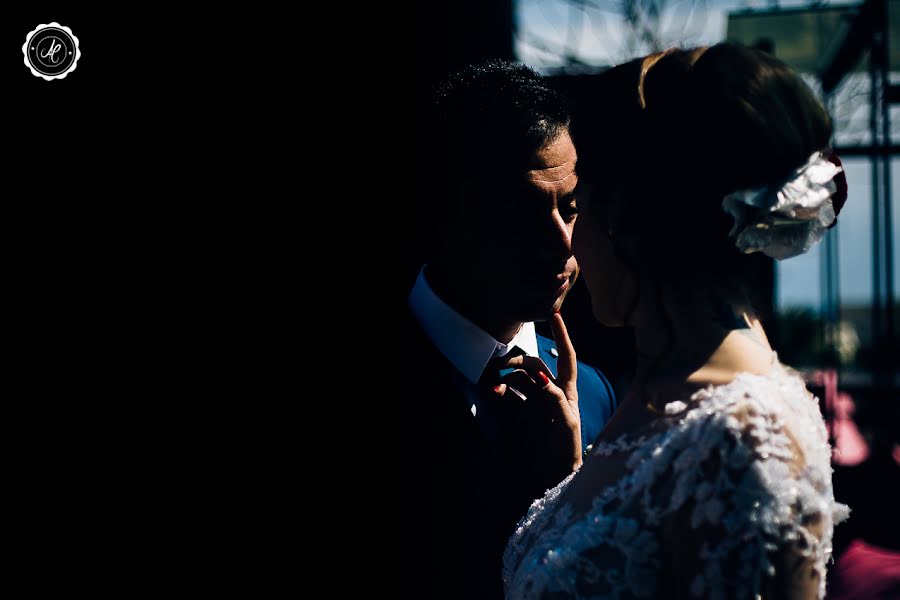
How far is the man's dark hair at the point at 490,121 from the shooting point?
7.66 ft

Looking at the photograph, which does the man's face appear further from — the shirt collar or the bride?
the bride

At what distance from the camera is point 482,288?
7.89ft

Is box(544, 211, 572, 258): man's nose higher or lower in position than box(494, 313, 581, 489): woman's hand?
higher

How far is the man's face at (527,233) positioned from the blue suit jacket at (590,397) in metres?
0.33

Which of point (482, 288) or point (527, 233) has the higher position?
point (527, 233)

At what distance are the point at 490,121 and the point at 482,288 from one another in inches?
18.3

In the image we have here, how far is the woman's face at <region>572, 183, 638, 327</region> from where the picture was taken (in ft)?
5.07

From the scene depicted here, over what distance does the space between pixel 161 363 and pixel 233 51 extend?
0.98 metres

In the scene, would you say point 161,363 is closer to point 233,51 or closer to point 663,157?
point 233,51

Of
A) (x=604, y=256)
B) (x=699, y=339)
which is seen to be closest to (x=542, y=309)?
(x=604, y=256)

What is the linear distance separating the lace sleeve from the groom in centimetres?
88

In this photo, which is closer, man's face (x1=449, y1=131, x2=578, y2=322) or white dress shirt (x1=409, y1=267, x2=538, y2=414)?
man's face (x1=449, y1=131, x2=578, y2=322)

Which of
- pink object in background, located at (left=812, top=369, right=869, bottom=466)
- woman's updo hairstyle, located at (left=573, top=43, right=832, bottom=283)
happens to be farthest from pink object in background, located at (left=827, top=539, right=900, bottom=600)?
pink object in background, located at (left=812, top=369, right=869, bottom=466)

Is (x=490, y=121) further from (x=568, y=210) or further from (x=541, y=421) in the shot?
(x=541, y=421)
